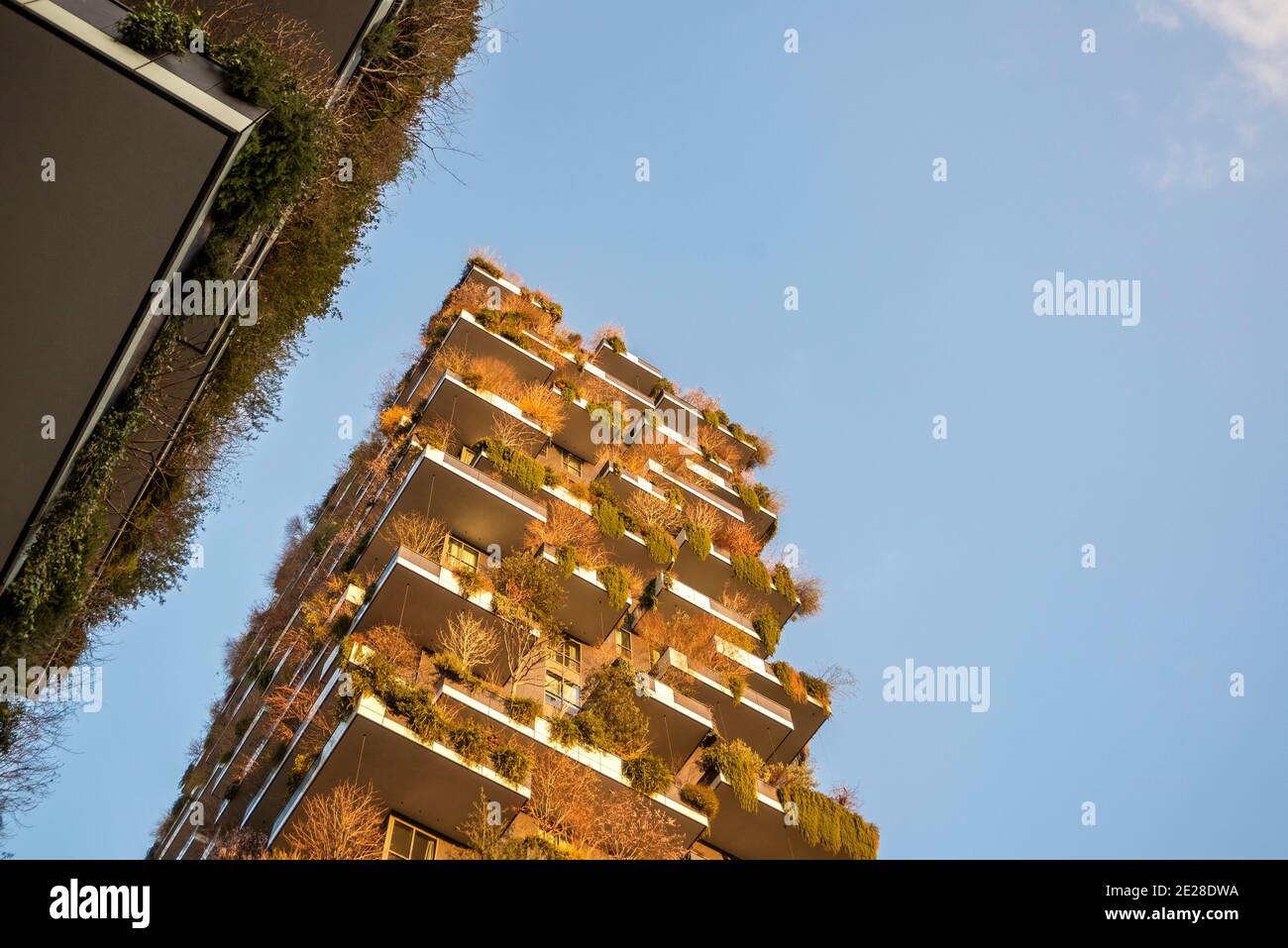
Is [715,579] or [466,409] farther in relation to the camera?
[715,579]

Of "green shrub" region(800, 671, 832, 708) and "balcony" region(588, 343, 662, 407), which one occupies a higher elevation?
"balcony" region(588, 343, 662, 407)

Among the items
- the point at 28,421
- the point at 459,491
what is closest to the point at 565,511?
the point at 459,491

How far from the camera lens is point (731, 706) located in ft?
86.8

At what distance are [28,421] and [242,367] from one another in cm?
457

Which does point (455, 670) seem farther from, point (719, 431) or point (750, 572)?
point (719, 431)

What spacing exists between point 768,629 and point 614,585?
657 centimetres

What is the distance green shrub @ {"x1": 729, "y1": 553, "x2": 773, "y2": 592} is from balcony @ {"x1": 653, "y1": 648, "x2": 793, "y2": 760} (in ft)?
17.5

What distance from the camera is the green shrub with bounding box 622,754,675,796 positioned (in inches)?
808

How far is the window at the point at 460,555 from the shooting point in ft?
84.0

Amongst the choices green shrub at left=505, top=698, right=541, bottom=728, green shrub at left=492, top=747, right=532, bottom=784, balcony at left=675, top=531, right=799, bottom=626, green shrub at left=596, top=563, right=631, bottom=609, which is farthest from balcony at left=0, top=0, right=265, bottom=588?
balcony at left=675, top=531, right=799, bottom=626

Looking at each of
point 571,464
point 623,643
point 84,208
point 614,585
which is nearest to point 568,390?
point 571,464

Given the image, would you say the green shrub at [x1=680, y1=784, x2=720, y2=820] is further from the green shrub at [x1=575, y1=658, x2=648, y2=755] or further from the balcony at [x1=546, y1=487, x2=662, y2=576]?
the balcony at [x1=546, y1=487, x2=662, y2=576]

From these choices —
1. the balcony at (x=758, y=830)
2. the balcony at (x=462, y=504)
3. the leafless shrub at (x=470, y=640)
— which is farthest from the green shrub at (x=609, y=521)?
the balcony at (x=758, y=830)
